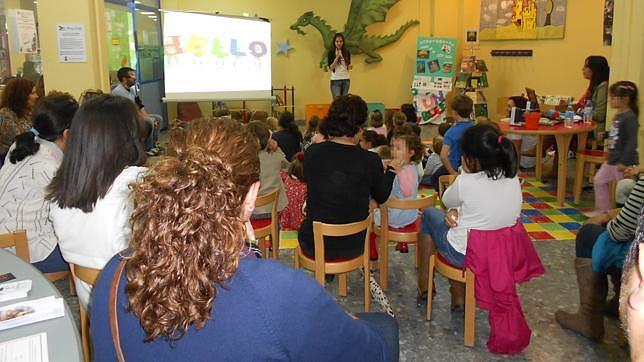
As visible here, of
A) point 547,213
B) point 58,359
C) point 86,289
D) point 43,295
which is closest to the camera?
point 58,359

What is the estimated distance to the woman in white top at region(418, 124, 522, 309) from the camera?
257cm

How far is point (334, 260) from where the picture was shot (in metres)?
2.82

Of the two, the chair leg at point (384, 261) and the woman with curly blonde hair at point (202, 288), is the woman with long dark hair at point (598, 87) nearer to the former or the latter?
the chair leg at point (384, 261)

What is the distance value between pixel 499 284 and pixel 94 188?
1745mm

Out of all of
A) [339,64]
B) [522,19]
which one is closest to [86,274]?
[339,64]

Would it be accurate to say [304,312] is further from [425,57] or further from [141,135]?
[425,57]

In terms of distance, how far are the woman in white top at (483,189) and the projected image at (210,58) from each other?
4.56 m

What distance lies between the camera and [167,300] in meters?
1.03

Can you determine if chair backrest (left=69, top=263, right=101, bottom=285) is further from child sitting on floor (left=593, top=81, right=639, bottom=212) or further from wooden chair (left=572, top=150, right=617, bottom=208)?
wooden chair (left=572, top=150, right=617, bottom=208)

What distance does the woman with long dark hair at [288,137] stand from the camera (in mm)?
4824

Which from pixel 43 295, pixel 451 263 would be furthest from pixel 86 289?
pixel 451 263

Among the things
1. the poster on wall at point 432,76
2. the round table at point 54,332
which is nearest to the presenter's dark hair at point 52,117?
the round table at point 54,332

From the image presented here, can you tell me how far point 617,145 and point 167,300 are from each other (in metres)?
4.17

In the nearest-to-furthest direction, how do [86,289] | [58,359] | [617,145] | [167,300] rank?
[167,300], [58,359], [86,289], [617,145]
